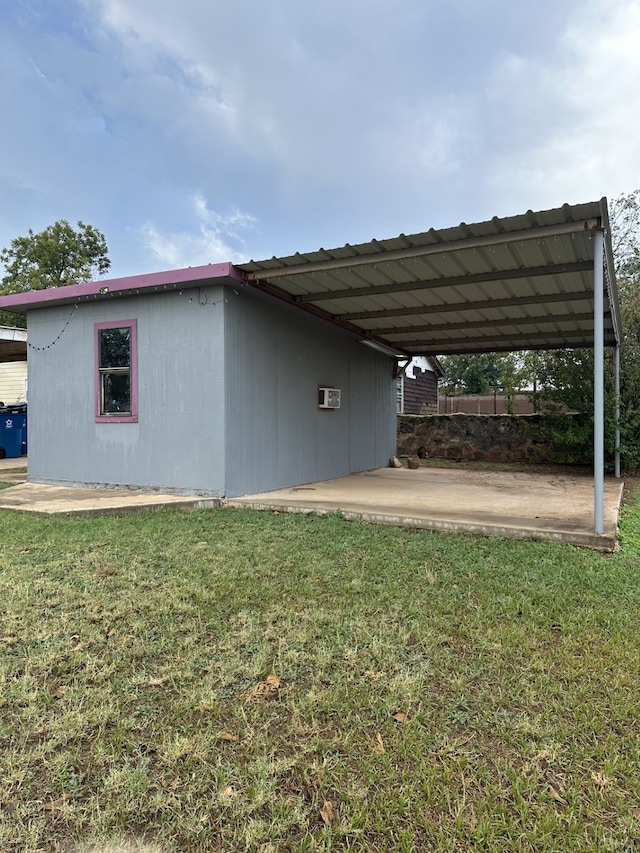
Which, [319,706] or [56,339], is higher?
[56,339]

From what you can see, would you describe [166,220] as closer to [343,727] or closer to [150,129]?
[150,129]

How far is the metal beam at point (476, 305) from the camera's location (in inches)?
245

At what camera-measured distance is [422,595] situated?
9.68 ft

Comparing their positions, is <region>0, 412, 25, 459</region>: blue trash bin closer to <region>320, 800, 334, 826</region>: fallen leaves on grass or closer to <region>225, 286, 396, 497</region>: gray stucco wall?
<region>225, 286, 396, 497</region>: gray stucco wall

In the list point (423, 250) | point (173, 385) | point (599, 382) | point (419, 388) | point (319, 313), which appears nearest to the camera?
point (599, 382)

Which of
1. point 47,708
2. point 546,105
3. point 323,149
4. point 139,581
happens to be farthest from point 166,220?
point 47,708

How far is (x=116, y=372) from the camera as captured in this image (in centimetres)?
641

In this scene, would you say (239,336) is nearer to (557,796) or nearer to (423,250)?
(423,250)

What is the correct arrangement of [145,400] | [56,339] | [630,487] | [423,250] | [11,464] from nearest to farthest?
1. [423,250]
2. [145,400]
3. [56,339]
4. [630,487]
5. [11,464]

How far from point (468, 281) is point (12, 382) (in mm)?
14898

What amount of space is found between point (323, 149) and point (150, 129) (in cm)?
514

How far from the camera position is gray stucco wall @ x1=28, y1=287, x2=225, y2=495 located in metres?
5.81

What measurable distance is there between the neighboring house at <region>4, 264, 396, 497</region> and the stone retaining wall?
5.57 meters

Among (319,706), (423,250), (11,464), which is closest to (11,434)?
(11,464)
